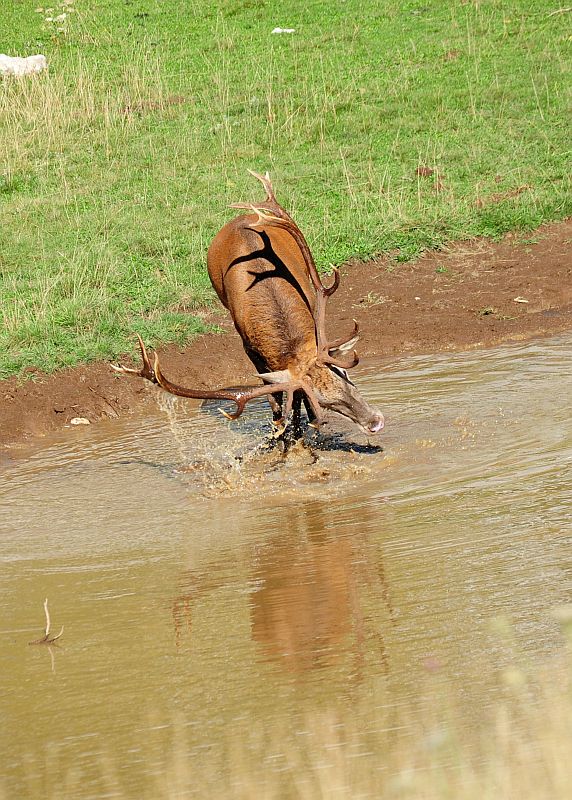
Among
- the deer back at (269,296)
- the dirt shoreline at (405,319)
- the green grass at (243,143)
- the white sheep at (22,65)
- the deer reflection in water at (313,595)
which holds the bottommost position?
the dirt shoreline at (405,319)

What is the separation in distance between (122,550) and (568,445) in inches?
104

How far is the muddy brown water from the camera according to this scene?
416 centimetres

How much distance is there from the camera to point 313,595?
212 inches

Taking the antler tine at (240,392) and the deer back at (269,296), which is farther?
the deer back at (269,296)

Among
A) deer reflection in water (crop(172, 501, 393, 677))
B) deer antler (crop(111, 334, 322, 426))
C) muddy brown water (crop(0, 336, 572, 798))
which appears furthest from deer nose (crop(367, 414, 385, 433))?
deer reflection in water (crop(172, 501, 393, 677))

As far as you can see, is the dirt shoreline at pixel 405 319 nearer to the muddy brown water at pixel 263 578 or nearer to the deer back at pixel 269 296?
the muddy brown water at pixel 263 578

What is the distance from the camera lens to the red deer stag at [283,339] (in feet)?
23.4

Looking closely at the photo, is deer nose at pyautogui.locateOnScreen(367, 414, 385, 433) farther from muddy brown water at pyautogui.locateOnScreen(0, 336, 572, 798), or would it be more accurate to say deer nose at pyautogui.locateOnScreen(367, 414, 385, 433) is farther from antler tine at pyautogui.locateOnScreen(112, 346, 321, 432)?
antler tine at pyautogui.locateOnScreen(112, 346, 321, 432)

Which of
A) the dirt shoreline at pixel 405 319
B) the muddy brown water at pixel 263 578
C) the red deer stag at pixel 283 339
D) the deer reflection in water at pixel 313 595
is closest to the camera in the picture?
the muddy brown water at pixel 263 578

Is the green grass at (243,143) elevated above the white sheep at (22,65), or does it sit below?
below

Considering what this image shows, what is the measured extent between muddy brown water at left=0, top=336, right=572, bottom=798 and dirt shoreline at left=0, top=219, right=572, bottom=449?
498mm

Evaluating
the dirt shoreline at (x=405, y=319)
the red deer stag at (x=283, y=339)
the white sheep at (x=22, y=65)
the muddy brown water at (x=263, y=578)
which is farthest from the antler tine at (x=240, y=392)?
the white sheep at (x=22, y=65)

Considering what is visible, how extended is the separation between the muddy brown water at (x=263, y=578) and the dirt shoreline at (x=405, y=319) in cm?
50

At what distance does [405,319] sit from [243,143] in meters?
4.84
